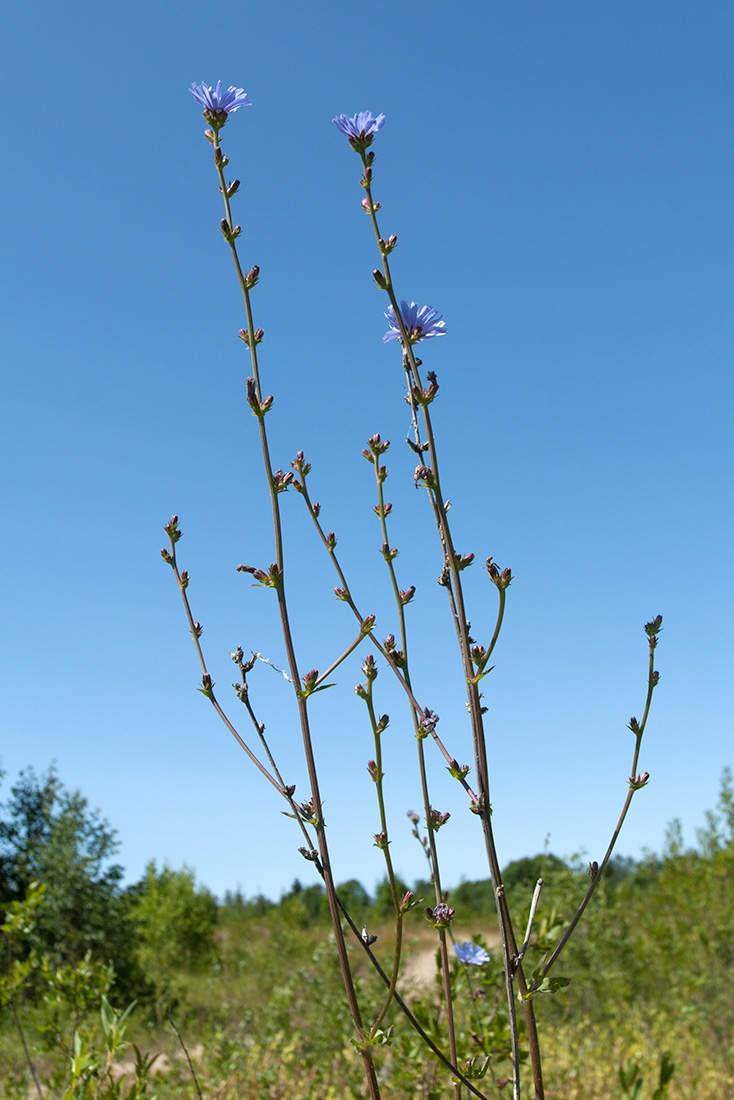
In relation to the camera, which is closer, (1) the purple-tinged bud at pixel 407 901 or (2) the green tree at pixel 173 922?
(1) the purple-tinged bud at pixel 407 901

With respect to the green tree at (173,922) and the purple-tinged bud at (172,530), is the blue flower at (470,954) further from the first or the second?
the green tree at (173,922)

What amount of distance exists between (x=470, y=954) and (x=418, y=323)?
187 cm

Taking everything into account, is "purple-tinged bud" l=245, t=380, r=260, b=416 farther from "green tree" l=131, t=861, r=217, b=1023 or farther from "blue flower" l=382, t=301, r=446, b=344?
"green tree" l=131, t=861, r=217, b=1023

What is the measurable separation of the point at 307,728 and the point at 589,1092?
5.50 metres

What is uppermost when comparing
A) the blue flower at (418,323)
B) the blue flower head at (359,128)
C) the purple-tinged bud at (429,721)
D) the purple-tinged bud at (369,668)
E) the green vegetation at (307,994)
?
the blue flower head at (359,128)

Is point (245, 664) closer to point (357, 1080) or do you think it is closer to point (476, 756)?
point (476, 756)

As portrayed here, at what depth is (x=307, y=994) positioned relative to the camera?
31.6 ft

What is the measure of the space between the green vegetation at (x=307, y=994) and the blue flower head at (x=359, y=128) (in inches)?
64.1

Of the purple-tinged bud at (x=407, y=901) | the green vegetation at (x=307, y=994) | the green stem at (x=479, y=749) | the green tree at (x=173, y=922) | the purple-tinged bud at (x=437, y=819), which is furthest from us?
the green tree at (x=173, y=922)

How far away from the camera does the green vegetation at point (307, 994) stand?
3289mm

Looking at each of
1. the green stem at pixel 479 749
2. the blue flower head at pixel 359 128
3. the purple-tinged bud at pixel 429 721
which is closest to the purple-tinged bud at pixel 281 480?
the green stem at pixel 479 749

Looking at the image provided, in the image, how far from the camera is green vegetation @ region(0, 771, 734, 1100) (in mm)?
3289

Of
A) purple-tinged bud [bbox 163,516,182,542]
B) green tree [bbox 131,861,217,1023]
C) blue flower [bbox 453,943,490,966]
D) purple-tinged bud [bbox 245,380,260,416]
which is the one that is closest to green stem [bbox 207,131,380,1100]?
purple-tinged bud [bbox 245,380,260,416]

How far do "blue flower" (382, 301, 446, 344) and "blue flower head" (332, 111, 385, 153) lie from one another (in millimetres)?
349
